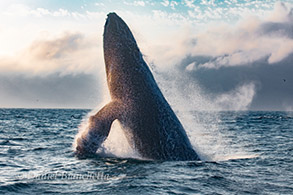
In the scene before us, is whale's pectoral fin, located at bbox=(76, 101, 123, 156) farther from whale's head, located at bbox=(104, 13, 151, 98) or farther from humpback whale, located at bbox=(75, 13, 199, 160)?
whale's head, located at bbox=(104, 13, 151, 98)

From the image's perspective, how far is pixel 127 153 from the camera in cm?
897

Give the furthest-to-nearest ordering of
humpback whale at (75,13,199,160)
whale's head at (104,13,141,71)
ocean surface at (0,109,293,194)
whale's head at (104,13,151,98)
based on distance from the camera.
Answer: whale's head at (104,13,141,71)
whale's head at (104,13,151,98)
humpback whale at (75,13,199,160)
ocean surface at (0,109,293,194)

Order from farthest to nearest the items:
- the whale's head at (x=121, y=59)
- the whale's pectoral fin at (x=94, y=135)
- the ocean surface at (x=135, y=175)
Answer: the whale's head at (x=121, y=59) → the whale's pectoral fin at (x=94, y=135) → the ocean surface at (x=135, y=175)

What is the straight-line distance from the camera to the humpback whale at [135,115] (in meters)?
7.94

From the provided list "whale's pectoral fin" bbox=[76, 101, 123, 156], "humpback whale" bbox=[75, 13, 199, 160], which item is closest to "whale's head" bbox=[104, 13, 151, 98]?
"humpback whale" bbox=[75, 13, 199, 160]

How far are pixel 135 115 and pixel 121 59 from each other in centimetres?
157

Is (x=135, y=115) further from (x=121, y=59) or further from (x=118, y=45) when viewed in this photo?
(x=118, y=45)

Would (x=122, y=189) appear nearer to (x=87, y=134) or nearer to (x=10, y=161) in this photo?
(x=87, y=134)

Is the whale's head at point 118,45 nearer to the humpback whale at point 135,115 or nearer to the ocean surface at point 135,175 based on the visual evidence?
the humpback whale at point 135,115

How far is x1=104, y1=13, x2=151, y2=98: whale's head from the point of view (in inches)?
343

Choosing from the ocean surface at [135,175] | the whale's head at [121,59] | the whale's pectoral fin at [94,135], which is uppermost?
the whale's head at [121,59]

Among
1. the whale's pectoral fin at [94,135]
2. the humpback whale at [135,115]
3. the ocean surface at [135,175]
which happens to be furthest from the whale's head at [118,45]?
the ocean surface at [135,175]

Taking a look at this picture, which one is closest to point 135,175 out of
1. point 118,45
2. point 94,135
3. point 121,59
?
point 94,135

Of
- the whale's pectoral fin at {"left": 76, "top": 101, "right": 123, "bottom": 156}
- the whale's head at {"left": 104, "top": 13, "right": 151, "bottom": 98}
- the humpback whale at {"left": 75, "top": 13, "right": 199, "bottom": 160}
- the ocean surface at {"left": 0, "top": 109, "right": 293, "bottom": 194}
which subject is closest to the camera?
the ocean surface at {"left": 0, "top": 109, "right": 293, "bottom": 194}
